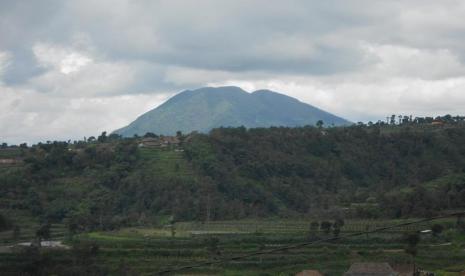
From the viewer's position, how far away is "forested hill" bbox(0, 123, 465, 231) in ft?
209

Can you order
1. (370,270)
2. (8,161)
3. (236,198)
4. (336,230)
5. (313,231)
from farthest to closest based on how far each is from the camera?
1. (8,161)
2. (236,198)
3. (313,231)
4. (336,230)
5. (370,270)

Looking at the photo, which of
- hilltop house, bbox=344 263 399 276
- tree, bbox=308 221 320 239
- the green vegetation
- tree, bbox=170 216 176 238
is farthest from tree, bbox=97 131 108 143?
hilltop house, bbox=344 263 399 276

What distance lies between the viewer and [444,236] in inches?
2042

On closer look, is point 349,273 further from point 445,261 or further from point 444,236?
point 444,236

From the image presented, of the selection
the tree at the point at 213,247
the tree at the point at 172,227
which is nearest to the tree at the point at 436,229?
the tree at the point at 213,247

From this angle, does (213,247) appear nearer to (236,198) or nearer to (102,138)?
(236,198)

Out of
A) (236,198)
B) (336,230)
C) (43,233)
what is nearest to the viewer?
(43,233)

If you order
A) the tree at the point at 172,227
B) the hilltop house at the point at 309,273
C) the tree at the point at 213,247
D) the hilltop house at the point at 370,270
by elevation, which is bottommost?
the hilltop house at the point at 309,273

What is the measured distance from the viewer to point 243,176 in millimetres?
77688

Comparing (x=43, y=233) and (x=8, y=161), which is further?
(x=8, y=161)

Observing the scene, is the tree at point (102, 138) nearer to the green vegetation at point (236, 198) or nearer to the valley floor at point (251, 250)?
the green vegetation at point (236, 198)

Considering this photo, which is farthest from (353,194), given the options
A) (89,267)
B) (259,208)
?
(89,267)

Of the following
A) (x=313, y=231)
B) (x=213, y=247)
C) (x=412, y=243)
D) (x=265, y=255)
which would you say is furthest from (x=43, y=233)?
(x=412, y=243)

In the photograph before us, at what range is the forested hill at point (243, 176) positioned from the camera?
63688 mm
